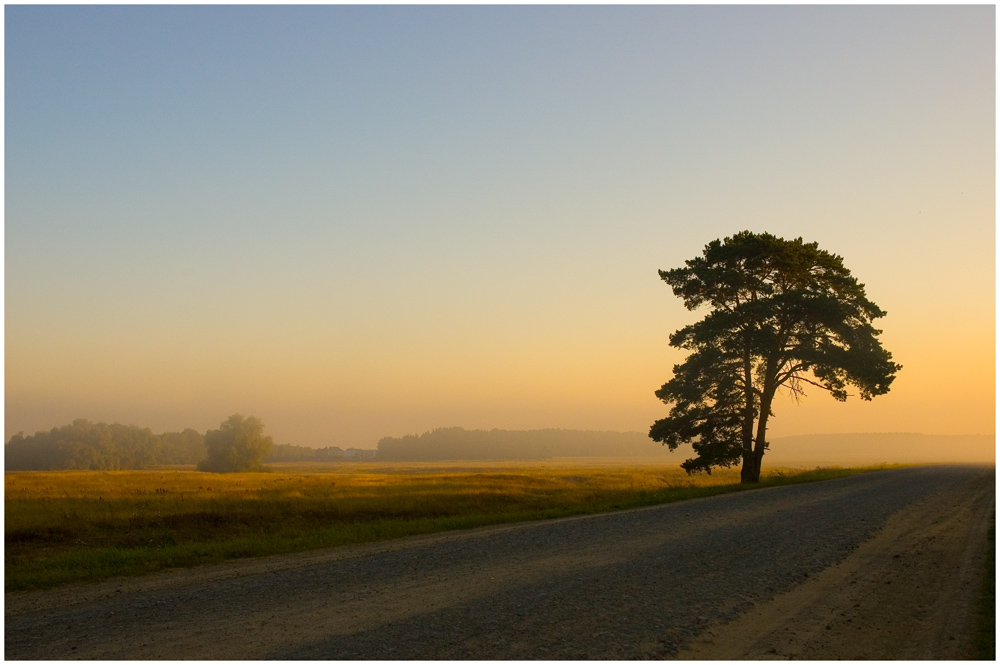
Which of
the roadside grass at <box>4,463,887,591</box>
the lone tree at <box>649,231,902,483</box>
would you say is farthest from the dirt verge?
the lone tree at <box>649,231,902,483</box>

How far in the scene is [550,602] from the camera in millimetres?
11055

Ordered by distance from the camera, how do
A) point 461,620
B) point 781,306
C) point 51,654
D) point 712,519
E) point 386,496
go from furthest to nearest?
point 781,306, point 386,496, point 712,519, point 461,620, point 51,654

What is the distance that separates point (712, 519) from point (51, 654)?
17339mm

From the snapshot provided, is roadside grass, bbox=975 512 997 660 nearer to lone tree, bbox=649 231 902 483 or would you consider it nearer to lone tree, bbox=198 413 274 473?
lone tree, bbox=649 231 902 483

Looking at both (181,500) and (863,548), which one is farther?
(181,500)

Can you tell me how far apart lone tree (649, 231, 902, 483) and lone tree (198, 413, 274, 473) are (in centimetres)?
10921

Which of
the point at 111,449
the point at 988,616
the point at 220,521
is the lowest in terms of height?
the point at 111,449

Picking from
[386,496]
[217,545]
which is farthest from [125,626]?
[386,496]

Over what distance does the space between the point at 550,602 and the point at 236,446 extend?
136m

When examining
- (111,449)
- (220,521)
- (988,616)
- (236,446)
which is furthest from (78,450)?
(988,616)

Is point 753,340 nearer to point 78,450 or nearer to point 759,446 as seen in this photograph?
point 759,446

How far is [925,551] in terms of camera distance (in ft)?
52.4

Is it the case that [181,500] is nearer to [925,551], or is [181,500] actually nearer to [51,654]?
[51,654]

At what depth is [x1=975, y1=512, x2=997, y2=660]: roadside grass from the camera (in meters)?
9.08
